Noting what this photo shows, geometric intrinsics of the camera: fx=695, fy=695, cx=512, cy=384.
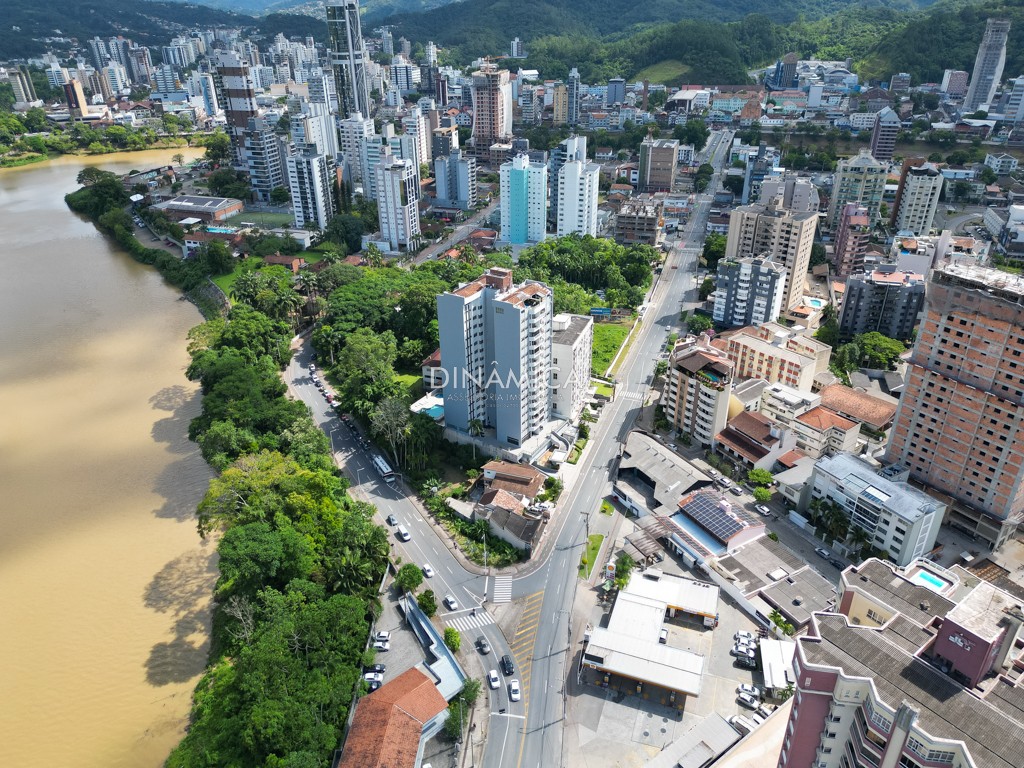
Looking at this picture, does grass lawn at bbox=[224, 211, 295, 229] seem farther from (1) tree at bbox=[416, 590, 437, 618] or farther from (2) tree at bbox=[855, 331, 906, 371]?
(2) tree at bbox=[855, 331, 906, 371]

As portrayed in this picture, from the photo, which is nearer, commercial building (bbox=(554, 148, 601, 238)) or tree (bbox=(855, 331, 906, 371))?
tree (bbox=(855, 331, 906, 371))

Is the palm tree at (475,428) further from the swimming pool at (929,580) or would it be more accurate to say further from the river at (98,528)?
the swimming pool at (929,580)

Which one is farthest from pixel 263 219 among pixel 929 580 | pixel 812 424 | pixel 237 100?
pixel 929 580

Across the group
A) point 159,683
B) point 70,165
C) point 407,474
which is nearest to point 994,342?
point 407,474

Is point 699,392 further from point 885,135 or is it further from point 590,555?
point 885,135

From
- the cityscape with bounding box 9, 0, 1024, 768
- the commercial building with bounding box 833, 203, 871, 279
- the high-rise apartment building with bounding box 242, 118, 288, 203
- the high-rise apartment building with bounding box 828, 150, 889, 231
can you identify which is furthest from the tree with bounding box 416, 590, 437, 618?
the high-rise apartment building with bounding box 242, 118, 288, 203

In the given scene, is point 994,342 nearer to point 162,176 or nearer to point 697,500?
point 697,500

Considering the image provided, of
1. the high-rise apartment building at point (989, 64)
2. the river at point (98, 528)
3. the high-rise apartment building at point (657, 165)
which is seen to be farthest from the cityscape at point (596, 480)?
the high-rise apartment building at point (989, 64)
